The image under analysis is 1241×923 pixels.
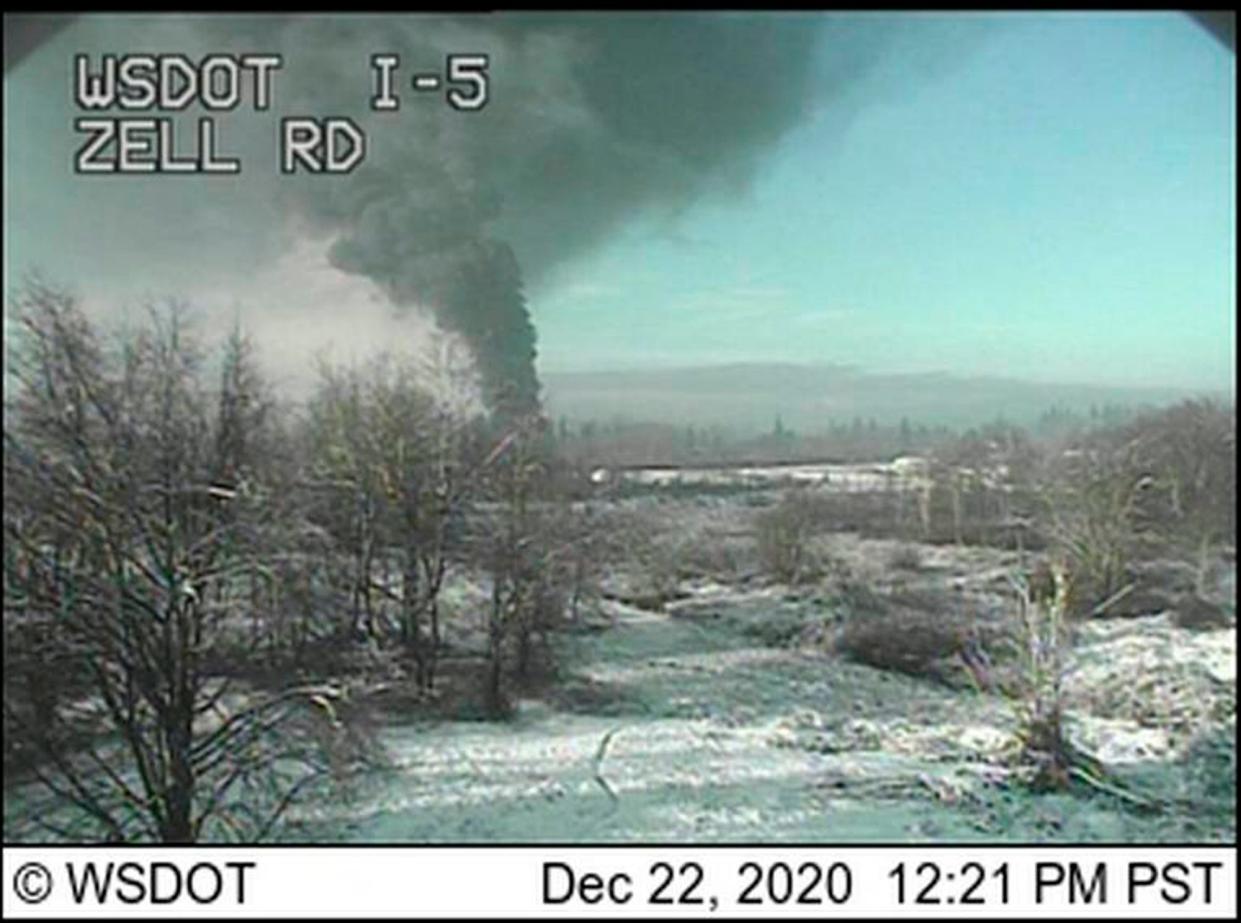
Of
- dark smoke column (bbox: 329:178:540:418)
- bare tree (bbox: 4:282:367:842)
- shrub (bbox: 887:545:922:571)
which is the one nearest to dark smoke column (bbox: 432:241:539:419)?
dark smoke column (bbox: 329:178:540:418)

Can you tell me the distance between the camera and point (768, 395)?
214cm

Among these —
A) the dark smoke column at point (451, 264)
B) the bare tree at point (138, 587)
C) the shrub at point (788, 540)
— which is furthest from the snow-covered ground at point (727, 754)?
the dark smoke column at point (451, 264)

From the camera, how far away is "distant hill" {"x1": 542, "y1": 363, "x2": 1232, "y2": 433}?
7.00 feet

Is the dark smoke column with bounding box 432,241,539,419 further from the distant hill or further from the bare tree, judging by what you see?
the bare tree

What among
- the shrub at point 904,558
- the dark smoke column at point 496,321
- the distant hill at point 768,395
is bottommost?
the shrub at point 904,558

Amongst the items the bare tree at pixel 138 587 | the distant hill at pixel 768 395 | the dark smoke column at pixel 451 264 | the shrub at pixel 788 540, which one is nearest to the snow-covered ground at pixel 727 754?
the shrub at pixel 788 540

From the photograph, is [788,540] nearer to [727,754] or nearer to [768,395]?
[768,395]

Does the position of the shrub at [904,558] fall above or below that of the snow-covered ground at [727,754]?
above

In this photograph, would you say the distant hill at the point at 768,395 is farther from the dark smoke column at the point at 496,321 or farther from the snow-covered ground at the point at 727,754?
the snow-covered ground at the point at 727,754

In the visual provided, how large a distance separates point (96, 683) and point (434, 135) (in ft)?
3.25

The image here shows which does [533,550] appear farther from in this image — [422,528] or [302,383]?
[302,383]

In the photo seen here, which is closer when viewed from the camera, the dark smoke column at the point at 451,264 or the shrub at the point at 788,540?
the dark smoke column at the point at 451,264

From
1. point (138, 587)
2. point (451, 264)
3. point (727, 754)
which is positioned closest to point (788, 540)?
point (727, 754)

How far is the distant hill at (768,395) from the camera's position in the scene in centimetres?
213
